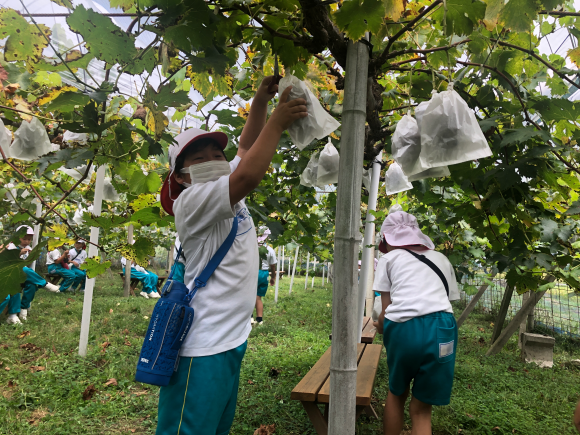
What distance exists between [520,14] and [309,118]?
0.63m

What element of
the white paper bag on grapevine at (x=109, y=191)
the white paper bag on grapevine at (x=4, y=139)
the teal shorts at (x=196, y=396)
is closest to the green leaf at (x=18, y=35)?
the white paper bag on grapevine at (x=4, y=139)

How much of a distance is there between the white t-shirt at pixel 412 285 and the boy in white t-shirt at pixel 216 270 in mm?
1252

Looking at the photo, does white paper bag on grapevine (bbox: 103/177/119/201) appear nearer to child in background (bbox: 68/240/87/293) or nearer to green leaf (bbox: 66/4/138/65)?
green leaf (bbox: 66/4/138/65)

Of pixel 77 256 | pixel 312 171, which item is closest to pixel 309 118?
pixel 312 171

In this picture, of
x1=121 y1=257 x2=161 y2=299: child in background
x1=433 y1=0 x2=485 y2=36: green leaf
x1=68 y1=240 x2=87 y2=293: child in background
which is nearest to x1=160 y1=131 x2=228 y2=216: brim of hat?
x1=433 y1=0 x2=485 y2=36: green leaf

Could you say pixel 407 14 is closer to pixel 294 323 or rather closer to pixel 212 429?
pixel 212 429

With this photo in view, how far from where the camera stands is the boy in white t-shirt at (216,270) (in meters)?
1.11

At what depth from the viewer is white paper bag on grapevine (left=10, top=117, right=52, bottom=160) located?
1346mm

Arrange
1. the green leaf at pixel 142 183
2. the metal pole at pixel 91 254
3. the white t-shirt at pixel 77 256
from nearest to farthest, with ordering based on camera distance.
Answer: the green leaf at pixel 142 183 → the metal pole at pixel 91 254 → the white t-shirt at pixel 77 256

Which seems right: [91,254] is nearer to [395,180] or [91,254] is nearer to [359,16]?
[395,180]

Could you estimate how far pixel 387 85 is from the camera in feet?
8.05

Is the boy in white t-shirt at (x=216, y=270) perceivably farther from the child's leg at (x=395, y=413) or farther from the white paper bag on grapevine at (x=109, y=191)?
the white paper bag on grapevine at (x=109, y=191)

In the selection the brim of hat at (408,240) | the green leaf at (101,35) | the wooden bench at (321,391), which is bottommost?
the wooden bench at (321,391)

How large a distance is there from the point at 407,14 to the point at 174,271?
150cm
